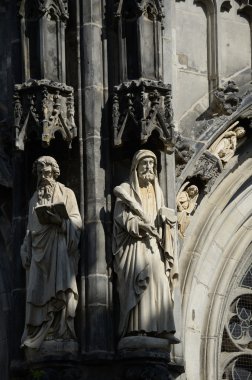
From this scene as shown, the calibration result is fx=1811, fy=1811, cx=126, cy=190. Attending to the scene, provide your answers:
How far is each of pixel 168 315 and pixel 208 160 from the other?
2453mm

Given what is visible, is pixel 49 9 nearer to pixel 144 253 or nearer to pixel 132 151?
pixel 132 151

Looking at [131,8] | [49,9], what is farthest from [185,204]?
[49,9]

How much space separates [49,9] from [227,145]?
8.95ft

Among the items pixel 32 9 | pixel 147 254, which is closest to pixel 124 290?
pixel 147 254

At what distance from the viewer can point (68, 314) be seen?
1923cm

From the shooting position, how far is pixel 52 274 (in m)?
19.3

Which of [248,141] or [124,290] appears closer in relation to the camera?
Result: [124,290]

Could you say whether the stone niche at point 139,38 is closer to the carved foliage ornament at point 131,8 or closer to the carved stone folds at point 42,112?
the carved foliage ornament at point 131,8

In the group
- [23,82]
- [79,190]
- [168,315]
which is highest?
[23,82]

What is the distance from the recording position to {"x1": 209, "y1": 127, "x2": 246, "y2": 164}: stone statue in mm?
21156

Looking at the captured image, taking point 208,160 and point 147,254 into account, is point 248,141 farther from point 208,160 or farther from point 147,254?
point 147,254

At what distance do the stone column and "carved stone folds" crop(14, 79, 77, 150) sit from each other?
235 millimetres

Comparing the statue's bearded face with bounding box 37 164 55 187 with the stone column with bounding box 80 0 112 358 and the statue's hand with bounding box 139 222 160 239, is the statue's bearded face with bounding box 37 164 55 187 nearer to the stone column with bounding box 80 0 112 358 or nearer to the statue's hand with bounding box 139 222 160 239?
the stone column with bounding box 80 0 112 358

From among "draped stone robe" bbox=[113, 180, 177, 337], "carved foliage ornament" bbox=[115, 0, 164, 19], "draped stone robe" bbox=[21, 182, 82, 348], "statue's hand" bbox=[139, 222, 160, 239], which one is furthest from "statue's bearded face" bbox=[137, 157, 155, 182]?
"carved foliage ornament" bbox=[115, 0, 164, 19]
